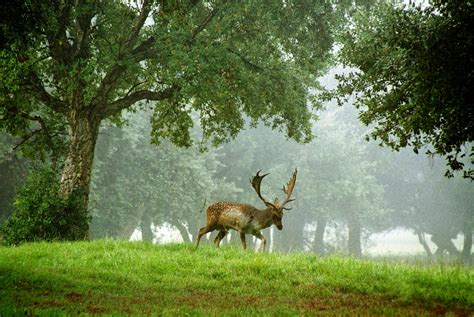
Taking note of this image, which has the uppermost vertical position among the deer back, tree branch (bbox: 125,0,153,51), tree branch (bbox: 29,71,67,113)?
tree branch (bbox: 125,0,153,51)

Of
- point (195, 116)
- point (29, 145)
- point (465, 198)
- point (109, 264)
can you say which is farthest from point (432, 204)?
point (109, 264)

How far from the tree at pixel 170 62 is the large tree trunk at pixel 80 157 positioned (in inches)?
1.4

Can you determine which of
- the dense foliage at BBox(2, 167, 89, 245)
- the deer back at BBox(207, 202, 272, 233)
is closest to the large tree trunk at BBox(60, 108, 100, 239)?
the dense foliage at BBox(2, 167, 89, 245)

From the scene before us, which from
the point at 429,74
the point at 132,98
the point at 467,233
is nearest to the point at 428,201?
the point at 467,233

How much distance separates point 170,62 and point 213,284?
8.38 m

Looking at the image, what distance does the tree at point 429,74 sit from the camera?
8.62 m

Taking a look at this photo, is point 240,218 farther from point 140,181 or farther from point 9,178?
point 140,181

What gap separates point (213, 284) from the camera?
11.3 metres

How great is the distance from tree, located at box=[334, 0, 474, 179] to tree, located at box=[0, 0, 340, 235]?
683 cm

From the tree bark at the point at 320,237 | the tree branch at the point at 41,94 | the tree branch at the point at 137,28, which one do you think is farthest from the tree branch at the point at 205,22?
the tree bark at the point at 320,237

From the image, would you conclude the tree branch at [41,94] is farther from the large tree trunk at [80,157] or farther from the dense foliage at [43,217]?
the dense foliage at [43,217]

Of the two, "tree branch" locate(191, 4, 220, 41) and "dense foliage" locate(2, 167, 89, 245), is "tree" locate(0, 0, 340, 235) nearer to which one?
"tree branch" locate(191, 4, 220, 41)

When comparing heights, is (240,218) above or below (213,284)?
above

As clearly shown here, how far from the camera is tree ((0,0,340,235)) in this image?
55.7ft
